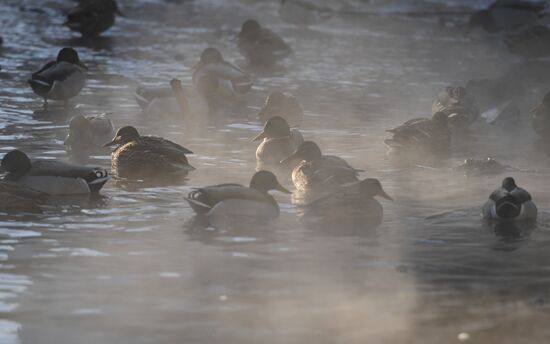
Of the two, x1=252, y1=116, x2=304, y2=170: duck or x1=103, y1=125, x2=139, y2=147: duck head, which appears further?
x1=103, y1=125, x2=139, y2=147: duck head

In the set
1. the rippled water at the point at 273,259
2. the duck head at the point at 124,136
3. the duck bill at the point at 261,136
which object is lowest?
the rippled water at the point at 273,259

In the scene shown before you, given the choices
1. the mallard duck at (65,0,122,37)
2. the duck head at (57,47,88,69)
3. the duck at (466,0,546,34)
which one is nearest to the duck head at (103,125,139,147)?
the duck head at (57,47,88,69)

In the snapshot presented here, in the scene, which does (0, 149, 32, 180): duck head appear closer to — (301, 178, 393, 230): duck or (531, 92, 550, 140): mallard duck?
(301, 178, 393, 230): duck

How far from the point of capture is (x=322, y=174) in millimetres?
16062

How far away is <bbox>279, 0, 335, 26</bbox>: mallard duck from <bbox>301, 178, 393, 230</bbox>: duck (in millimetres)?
26621

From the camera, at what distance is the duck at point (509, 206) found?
46.8ft

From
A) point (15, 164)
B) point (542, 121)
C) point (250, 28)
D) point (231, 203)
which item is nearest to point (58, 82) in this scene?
point (542, 121)

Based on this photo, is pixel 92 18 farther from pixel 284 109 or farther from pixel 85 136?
pixel 85 136

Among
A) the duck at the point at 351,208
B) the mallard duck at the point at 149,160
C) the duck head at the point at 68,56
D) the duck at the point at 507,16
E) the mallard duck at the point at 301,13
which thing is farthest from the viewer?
the mallard duck at the point at 301,13

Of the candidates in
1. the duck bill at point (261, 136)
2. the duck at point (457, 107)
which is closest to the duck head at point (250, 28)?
the duck at point (457, 107)

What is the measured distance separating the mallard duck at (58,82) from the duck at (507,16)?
50.5 feet

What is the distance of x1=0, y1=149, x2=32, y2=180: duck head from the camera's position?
50.1 feet

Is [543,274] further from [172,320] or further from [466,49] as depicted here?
[466,49]

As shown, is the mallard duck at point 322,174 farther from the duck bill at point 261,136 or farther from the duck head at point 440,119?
the duck head at point 440,119
